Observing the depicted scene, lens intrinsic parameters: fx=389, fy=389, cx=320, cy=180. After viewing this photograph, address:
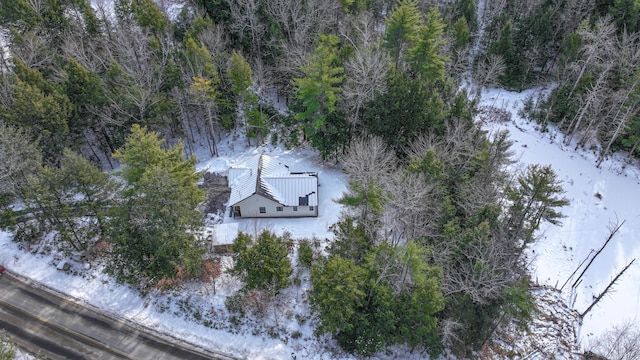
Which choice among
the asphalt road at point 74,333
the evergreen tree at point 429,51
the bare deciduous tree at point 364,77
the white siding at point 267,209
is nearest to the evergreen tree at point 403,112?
the bare deciduous tree at point 364,77

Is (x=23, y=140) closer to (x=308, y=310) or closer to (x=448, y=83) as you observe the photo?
(x=308, y=310)

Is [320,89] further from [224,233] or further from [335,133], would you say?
[224,233]

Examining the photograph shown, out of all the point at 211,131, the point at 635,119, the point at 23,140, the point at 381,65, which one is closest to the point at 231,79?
the point at 211,131

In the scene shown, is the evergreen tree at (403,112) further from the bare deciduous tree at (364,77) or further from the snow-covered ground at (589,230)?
the snow-covered ground at (589,230)

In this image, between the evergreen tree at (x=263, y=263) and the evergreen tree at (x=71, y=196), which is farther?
the evergreen tree at (x=71, y=196)

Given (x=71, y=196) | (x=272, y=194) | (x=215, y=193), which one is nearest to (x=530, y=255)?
Answer: (x=272, y=194)
